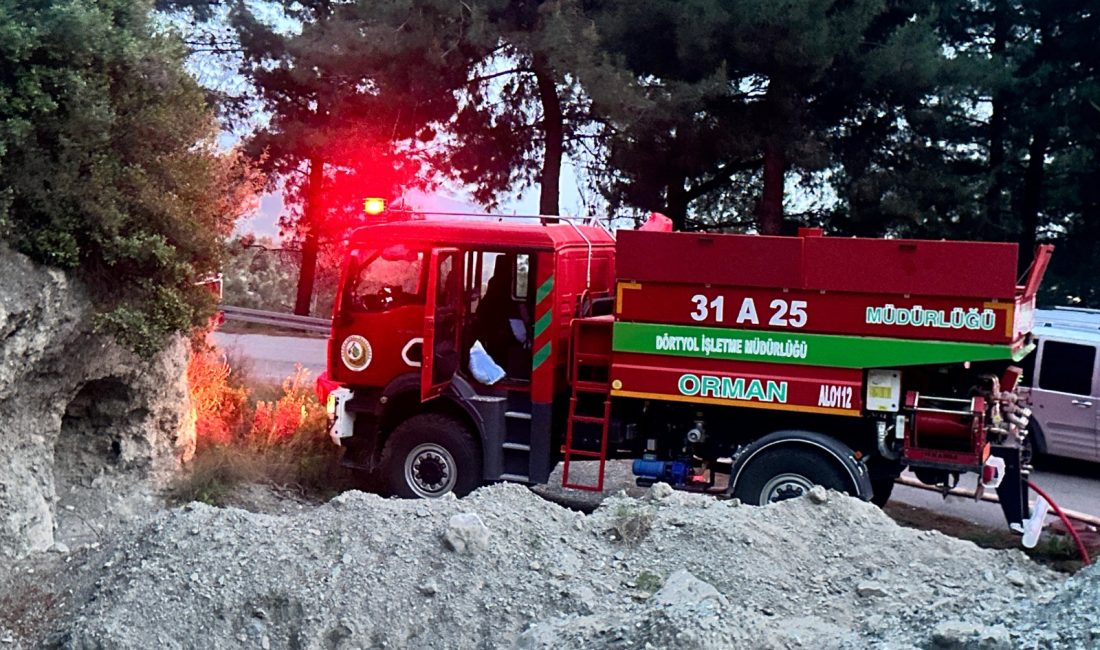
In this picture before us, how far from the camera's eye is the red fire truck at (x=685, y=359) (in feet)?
28.0

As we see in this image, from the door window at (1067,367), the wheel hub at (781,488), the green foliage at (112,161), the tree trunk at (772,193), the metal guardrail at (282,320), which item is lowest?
the wheel hub at (781,488)

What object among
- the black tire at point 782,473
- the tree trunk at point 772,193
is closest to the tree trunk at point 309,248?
the tree trunk at point 772,193

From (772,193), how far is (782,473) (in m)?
13.0

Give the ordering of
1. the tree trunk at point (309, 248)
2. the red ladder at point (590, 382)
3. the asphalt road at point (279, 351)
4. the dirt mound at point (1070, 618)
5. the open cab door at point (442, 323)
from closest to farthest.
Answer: the dirt mound at point (1070, 618)
the red ladder at point (590, 382)
the open cab door at point (442, 323)
the asphalt road at point (279, 351)
the tree trunk at point (309, 248)

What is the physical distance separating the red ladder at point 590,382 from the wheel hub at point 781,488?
1.38m

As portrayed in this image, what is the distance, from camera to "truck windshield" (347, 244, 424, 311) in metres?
9.75

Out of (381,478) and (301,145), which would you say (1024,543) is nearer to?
(381,478)

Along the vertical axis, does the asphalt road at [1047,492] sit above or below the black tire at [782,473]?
below

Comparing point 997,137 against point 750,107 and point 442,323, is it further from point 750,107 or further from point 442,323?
→ point 442,323

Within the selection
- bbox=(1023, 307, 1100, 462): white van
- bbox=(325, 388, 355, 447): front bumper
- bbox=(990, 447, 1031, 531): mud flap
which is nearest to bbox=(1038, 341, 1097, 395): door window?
bbox=(1023, 307, 1100, 462): white van

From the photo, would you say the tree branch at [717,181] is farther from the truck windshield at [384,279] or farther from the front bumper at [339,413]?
the front bumper at [339,413]

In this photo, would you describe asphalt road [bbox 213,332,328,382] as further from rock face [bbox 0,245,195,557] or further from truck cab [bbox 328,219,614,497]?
rock face [bbox 0,245,195,557]

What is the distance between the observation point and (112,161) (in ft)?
26.2

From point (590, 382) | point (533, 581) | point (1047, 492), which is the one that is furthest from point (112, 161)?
point (1047, 492)
